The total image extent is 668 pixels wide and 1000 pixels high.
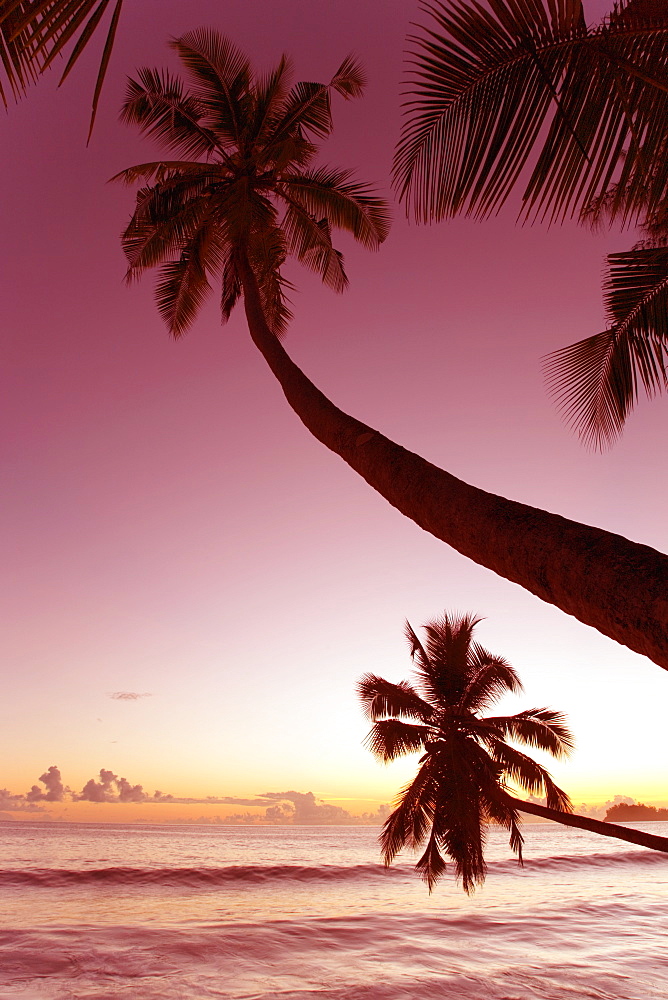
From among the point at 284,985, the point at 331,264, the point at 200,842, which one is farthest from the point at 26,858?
the point at 331,264

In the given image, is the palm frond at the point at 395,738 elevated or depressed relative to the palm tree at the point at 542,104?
depressed

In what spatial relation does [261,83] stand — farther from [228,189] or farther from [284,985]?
[284,985]

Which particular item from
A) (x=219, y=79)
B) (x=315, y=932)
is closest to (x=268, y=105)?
(x=219, y=79)

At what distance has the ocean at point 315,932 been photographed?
1416 centimetres

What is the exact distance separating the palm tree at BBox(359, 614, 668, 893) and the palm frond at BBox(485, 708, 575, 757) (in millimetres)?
26

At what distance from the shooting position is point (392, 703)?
60.0 feet

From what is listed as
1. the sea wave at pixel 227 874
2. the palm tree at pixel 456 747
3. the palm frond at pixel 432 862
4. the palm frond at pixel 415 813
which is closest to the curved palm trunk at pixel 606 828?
the palm tree at pixel 456 747

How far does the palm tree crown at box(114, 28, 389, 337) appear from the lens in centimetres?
980

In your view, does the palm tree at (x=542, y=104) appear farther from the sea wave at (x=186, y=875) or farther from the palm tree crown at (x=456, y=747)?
the sea wave at (x=186, y=875)

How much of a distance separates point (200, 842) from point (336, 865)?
20015 mm

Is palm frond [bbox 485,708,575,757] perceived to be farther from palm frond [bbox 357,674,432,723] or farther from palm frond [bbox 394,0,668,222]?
palm frond [bbox 394,0,668,222]

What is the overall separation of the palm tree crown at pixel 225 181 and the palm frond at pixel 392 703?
1151 centimetres

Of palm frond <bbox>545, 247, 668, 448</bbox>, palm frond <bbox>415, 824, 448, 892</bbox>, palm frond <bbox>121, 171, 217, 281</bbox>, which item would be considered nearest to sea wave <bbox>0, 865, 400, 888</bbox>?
palm frond <bbox>415, 824, 448, 892</bbox>

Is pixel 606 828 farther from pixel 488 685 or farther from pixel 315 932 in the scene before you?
pixel 315 932
